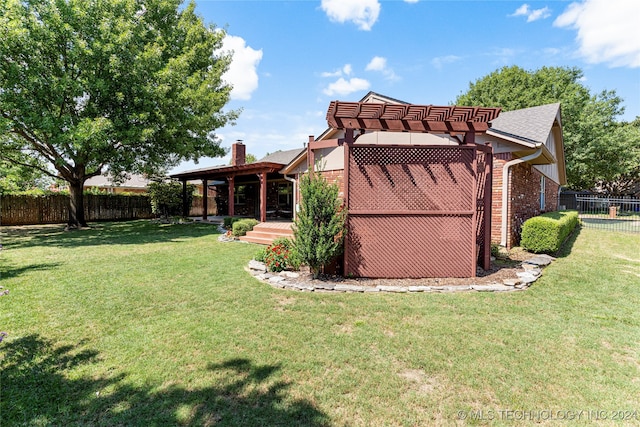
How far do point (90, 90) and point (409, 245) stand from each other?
13.8m

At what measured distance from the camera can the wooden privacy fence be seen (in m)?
16.4

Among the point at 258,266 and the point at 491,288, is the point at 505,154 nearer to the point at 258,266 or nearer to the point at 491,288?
the point at 491,288

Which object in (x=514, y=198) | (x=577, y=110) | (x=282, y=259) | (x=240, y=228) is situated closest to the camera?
(x=282, y=259)

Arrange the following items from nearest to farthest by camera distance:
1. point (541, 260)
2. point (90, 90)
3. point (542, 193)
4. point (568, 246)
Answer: point (541, 260), point (568, 246), point (90, 90), point (542, 193)

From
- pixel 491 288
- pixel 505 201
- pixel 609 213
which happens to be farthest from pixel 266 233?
pixel 609 213

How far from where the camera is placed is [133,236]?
1242cm

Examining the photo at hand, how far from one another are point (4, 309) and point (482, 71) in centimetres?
3451

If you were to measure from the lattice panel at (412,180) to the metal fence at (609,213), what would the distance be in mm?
12167

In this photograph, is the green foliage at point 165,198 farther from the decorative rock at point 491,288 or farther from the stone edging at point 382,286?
the decorative rock at point 491,288

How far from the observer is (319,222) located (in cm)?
595

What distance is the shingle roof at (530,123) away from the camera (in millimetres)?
9012

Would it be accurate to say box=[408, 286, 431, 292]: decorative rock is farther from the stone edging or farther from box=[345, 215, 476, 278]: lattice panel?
box=[345, 215, 476, 278]: lattice panel

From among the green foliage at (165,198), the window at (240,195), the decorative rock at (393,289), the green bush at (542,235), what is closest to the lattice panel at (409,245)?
the decorative rock at (393,289)

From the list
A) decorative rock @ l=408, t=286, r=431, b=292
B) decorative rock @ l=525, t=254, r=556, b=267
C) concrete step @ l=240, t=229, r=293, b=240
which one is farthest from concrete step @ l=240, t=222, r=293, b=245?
decorative rock @ l=525, t=254, r=556, b=267
